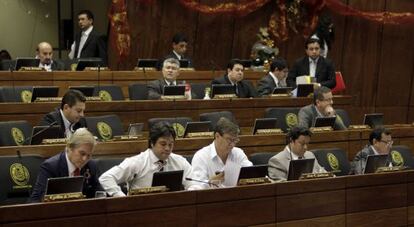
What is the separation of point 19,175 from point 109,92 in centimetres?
295

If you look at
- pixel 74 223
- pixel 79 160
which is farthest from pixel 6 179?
pixel 74 223

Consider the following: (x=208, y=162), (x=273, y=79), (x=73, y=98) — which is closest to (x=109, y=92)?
(x=273, y=79)

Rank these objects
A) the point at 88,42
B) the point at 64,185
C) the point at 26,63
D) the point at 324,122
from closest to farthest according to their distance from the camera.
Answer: the point at 64,185 < the point at 324,122 < the point at 26,63 < the point at 88,42

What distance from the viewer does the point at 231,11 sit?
1152 centimetres

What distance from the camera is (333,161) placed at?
7.08m

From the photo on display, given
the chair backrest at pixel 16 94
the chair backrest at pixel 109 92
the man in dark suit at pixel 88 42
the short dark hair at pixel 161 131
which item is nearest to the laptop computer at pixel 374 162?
the short dark hair at pixel 161 131

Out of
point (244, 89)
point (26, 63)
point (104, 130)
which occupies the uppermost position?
point (26, 63)

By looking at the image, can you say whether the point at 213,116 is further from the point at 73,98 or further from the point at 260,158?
the point at 73,98

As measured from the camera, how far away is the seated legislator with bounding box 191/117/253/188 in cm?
600

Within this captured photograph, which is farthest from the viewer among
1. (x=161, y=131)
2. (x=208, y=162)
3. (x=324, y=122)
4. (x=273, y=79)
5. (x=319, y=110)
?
(x=273, y=79)

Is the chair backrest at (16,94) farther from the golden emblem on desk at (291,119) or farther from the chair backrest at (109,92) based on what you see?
the golden emblem on desk at (291,119)

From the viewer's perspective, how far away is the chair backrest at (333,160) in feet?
23.0

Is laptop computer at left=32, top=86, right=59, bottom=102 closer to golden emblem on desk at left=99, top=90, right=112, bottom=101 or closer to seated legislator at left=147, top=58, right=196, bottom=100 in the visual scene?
golden emblem on desk at left=99, top=90, right=112, bottom=101

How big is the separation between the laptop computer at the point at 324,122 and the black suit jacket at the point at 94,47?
3199 millimetres
